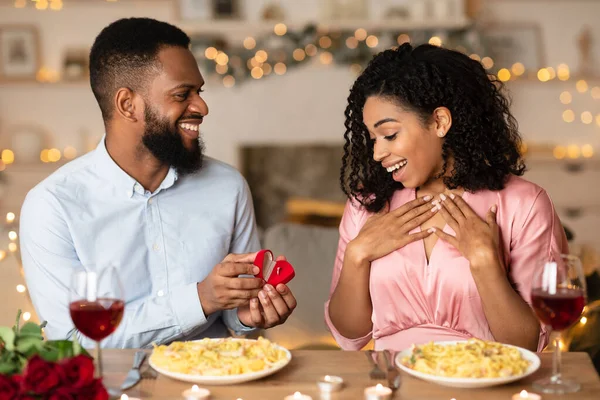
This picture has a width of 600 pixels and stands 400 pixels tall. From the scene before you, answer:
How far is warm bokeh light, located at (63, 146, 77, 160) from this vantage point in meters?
5.35

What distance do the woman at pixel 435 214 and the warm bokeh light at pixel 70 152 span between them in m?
3.72

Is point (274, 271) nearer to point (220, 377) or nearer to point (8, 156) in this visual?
Answer: point (220, 377)

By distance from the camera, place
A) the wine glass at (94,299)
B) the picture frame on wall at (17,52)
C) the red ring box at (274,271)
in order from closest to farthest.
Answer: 1. the wine glass at (94,299)
2. the red ring box at (274,271)
3. the picture frame on wall at (17,52)

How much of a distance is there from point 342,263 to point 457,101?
0.52 metres

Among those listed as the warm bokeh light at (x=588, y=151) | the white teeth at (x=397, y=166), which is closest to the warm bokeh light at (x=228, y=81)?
the warm bokeh light at (x=588, y=151)

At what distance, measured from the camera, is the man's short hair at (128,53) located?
208 cm

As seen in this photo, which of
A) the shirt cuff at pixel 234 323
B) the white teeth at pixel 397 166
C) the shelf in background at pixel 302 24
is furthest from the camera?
the shelf in background at pixel 302 24

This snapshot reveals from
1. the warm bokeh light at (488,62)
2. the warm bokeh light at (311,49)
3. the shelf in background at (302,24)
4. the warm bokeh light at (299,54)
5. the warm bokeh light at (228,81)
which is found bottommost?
the warm bokeh light at (228,81)

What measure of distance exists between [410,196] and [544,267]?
0.77m

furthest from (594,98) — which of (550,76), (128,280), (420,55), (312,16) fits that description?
(128,280)

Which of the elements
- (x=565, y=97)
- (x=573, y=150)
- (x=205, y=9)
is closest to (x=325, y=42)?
(x=205, y=9)

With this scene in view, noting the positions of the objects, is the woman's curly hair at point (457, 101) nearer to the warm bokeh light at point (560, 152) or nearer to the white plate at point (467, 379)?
the white plate at point (467, 379)

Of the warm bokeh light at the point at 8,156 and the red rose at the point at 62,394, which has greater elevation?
the warm bokeh light at the point at 8,156

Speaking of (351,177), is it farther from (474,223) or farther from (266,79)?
(266,79)
